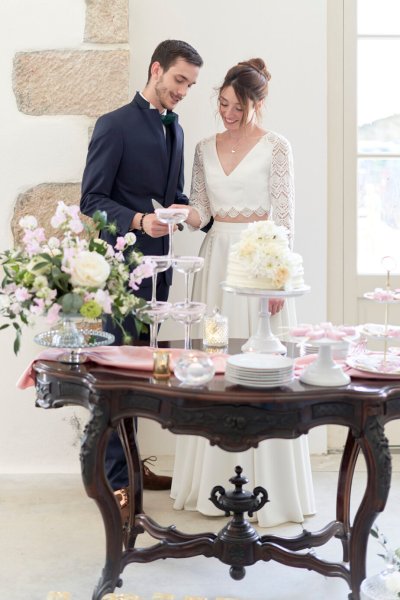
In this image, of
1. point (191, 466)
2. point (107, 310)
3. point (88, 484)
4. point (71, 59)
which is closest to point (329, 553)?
point (191, 466)

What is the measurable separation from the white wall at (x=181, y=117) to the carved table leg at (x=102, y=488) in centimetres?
127

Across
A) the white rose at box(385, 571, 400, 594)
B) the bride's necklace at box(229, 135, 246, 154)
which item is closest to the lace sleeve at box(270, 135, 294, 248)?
the bride's necklace at box(229, 135, 246, 154)

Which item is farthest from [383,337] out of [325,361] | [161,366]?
[161,366]

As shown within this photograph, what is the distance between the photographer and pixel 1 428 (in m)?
3.99

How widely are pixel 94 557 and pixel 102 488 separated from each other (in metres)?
0.62

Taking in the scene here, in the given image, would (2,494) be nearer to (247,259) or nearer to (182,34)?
(247,259)

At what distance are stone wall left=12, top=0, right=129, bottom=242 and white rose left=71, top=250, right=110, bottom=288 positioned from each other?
4.70 ft

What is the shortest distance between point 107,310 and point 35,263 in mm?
237

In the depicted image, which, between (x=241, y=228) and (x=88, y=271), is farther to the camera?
(x=241, y=228)

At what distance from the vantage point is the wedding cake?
2.58m

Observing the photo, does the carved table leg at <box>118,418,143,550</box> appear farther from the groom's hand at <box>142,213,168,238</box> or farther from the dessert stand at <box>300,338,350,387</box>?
the dessert stand at <box>300,338,350,387</box>

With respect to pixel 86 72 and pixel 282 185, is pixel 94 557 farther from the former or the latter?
pixel 86 72

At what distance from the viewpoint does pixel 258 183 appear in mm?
3504

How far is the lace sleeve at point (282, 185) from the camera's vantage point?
345 cm
